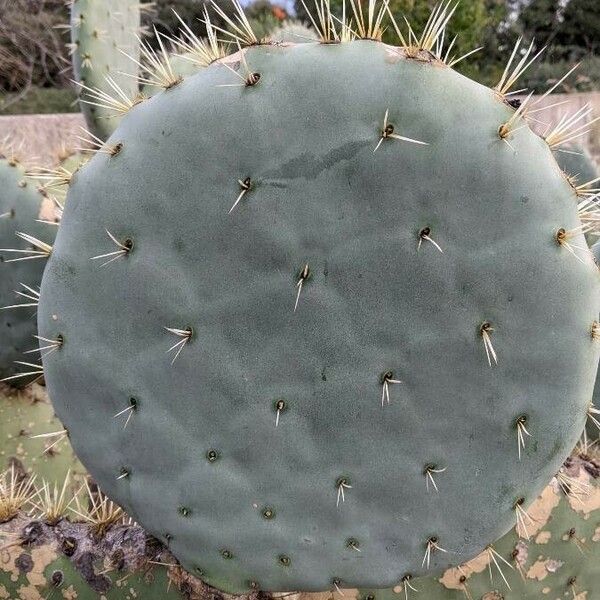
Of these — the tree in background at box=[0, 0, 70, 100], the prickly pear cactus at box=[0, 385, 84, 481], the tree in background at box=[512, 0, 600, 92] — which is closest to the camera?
the prickly pear cactus at box=[0, 385, 84, 481]

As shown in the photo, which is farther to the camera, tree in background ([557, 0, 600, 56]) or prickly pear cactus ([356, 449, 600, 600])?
tree in background ([557, 0, 600, 56])

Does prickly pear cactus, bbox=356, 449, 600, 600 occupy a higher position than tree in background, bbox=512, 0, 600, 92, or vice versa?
prickly pear cactus, bbox=356, 449, 600, 600

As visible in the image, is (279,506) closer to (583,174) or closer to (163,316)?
(163,316)

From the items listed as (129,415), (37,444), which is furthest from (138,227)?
(37,444)

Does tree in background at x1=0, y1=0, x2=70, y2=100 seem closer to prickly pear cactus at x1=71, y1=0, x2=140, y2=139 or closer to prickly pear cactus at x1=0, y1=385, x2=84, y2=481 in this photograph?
prickly pear cactus at x1=71, y1=0, x2=140, y2=139

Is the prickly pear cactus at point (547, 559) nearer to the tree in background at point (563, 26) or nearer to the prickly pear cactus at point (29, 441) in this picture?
the prickly pear cactus at point (29, 441)

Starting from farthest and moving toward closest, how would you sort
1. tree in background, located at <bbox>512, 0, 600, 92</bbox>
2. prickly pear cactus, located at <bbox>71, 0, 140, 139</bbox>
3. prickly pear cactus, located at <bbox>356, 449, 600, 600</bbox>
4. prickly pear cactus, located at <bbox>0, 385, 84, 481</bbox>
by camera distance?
Answer: tree in background, located at <bbox>512, 0, 600, 92</bbox>, prickly pear cactus, located at <bbox>71, 0, 140, 139</bbox>, prickly pear cactus, located at <bbox>0, 385, 84, 481</bbox>, prickly pear cactus, located at <bbox>356, 449, 600, 600</bbox>

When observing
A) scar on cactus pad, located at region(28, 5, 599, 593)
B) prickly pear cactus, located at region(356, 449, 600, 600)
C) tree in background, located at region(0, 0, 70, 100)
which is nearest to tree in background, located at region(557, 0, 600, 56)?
tree in background, located at region(0, 0, 70, 100)
